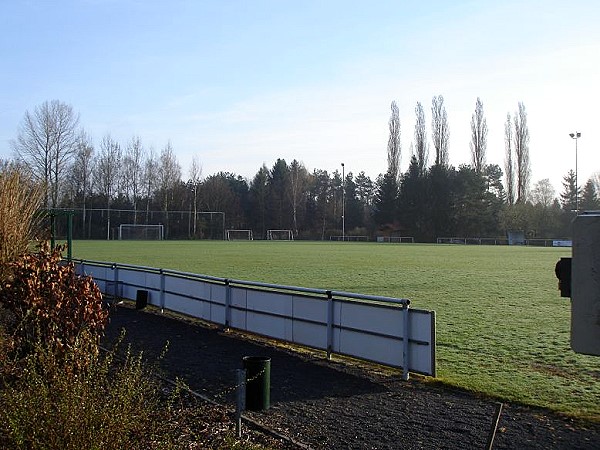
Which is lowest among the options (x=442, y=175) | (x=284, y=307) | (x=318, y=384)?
(x=318, y=384)

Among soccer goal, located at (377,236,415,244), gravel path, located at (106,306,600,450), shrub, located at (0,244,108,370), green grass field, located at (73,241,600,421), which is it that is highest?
A: shrub, located at (0,244,108,370)

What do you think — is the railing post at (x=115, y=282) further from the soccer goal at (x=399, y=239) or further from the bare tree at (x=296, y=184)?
the bare tree at (x=296, y=184)

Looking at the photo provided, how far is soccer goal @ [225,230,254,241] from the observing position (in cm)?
10556

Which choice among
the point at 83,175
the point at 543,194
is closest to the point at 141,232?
the point at 83,175

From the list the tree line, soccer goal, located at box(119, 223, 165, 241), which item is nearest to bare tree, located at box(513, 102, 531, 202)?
the tree line

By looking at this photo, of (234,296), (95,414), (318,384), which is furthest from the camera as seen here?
(234,296)

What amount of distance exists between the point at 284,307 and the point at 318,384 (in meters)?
2.80

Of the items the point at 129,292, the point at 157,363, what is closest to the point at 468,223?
the point at 129,292

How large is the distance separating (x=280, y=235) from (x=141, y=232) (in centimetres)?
2321

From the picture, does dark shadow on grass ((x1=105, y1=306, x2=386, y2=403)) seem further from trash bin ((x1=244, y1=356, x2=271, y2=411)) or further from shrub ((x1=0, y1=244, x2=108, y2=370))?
shrub ((x1=0, y1=244, x2=108, y2=370))

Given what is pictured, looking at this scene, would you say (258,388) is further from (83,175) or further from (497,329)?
(83,175)

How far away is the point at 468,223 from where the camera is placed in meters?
93.9

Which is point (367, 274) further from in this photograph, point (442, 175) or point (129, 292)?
point (442, 175)

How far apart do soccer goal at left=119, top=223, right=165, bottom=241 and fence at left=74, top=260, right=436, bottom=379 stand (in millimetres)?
80589
